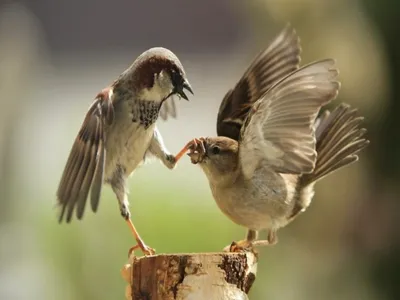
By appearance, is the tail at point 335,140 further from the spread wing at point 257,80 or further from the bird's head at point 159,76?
the bird's head at point 159,76

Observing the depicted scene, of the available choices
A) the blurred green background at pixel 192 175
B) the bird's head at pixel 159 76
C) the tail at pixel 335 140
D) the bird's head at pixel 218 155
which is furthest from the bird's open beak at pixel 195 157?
the blurred green background at pixel 192 175

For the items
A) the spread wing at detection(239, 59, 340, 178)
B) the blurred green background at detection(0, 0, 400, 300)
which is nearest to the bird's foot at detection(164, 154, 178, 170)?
the spread wing at detection(239, 59, 340, 178)

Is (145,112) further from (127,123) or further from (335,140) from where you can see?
(335,140)

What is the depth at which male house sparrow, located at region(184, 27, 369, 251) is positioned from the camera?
1.12 m

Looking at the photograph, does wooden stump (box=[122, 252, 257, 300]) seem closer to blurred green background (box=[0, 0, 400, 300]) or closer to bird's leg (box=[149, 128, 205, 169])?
bird's leg (box=[149, 128, 205, 169])

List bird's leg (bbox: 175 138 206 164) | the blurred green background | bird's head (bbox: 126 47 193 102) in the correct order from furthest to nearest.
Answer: the blurred green background, bird's leg (bbox: 175 138 206 164), bird's head (bbox: 126 47 193 102)

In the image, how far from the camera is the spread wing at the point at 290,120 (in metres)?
1.10

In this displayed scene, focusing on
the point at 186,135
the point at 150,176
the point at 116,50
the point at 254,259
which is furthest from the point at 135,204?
the point at 254,259

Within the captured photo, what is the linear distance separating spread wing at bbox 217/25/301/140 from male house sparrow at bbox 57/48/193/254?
0.39 ft

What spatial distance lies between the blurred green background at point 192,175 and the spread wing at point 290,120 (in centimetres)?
60

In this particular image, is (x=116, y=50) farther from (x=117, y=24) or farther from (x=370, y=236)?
(x=370, y=236)

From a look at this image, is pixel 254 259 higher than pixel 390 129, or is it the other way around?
pixel 390 129

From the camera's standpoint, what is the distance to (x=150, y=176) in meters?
2.38

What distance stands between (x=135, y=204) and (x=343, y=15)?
80cm
